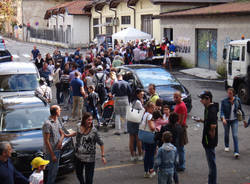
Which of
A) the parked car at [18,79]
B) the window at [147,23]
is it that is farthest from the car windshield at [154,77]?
the window at [147,23]

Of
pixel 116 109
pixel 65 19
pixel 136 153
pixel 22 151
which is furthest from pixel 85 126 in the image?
pixel 65 19

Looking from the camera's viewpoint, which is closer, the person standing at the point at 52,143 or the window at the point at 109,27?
the person standing at the point at 52,143

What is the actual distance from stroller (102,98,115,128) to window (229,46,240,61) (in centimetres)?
613

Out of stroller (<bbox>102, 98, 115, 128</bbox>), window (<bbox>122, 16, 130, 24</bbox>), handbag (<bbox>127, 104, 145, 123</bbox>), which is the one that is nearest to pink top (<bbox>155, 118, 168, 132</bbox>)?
handbag (<bbox>127, 104, 145, 123</bbox>)

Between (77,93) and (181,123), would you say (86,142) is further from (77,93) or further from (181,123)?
(77,93)

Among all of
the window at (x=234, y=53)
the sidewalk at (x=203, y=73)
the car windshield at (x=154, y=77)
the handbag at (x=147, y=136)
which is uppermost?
the window at (x=234, y=53)

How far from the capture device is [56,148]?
6914 millimetres

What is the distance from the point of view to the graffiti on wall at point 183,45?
26375 mm

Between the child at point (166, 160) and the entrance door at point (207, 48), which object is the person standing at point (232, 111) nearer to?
the child at point (166, 160)

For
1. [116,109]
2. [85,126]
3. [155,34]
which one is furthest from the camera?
[155,34]

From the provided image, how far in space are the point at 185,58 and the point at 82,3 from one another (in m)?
26.7

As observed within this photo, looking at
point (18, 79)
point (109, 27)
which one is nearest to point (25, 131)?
point (18, 79)

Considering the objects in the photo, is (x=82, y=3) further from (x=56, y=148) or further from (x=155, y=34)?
(x=56, y=148)

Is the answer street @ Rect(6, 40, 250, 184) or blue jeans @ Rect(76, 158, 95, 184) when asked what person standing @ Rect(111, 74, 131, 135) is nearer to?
street @ Rect(6, 40, 250, 184)
